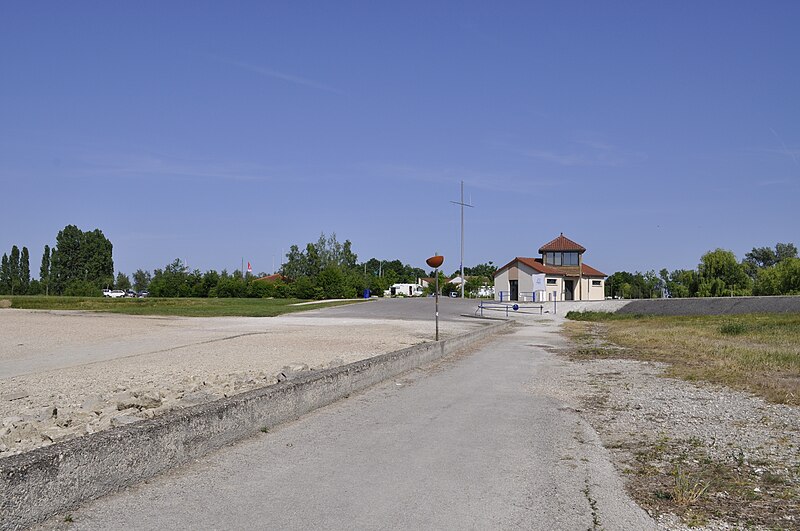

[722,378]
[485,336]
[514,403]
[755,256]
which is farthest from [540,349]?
[755,256]

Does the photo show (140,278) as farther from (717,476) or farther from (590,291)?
(717,476)

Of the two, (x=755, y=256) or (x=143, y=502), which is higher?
(x=755, y=256)

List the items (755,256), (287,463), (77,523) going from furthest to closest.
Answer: (755,256), (287,463), (77,523)

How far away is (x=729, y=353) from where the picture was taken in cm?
1745

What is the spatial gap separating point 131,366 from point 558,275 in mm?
63982

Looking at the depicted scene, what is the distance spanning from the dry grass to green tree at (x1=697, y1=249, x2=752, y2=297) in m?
62.8

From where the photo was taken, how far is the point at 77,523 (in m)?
4.58

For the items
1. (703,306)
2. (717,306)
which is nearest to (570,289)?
(703,306)

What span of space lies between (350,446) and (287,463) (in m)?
0.90

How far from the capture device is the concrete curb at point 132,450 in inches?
174

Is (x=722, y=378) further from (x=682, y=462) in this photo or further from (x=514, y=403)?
(x=682, y=462)

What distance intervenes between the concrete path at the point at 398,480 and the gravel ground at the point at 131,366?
1549 millimetres

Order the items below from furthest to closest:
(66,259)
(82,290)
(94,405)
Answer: (66,259)
(82,290)
(94,405)

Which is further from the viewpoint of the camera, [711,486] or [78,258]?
[78,258]
